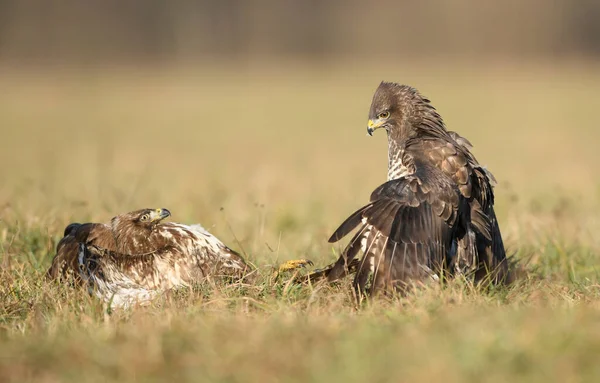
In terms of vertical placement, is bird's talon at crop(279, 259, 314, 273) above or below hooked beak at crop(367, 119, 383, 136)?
below

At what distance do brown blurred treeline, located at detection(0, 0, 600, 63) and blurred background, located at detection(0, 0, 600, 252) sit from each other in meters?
0.23

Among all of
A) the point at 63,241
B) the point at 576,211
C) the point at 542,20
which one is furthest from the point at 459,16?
the point at 63,241

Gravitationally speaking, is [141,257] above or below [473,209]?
below

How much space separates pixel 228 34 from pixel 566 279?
2360 inches

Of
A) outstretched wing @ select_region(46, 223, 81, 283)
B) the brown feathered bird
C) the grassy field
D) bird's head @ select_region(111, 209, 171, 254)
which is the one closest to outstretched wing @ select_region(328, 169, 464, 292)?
the grassy field

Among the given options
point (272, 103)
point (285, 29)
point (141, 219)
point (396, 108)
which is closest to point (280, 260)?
point (141, 219)

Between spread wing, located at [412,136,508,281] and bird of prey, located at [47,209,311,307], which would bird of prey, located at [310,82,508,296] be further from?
bird of prey, located at [47,209,311,307]

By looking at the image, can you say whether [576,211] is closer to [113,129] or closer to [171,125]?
[113,129]

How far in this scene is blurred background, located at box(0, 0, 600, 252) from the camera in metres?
10.0

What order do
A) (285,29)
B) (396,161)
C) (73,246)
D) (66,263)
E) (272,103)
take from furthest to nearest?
(285,29) → (272,103) → (396,161) → (73,246) → (66,263)

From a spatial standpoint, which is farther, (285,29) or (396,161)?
(285,29)

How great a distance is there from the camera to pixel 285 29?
6869 centimetres

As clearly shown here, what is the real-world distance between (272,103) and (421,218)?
93.2 feet

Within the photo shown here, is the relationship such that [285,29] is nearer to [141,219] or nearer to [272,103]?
[272,103]
